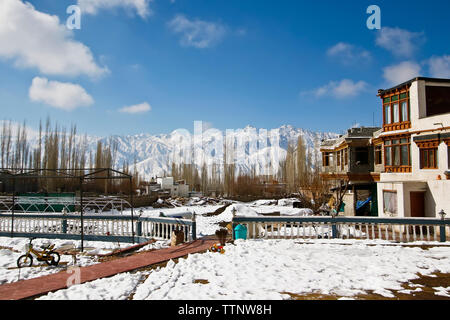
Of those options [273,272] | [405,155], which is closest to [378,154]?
[405,155]

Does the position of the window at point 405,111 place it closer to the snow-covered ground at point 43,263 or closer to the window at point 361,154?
the window at point 361,154

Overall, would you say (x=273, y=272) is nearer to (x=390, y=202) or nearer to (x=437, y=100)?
(x=390, y=202)

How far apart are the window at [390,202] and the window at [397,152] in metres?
1.83

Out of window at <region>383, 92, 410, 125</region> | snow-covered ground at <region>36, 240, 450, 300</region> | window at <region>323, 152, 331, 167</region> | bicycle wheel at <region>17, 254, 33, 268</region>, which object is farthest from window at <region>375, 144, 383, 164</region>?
bicycle wheel at <region>17, 254, 33, 268</region>

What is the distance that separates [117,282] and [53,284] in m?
1.31

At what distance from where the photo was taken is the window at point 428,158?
14216mm

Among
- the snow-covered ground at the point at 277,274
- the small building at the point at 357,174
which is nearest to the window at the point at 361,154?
the small building at the point at 357,174

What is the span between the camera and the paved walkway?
17.4 ft

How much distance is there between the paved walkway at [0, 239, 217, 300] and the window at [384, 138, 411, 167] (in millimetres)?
13167

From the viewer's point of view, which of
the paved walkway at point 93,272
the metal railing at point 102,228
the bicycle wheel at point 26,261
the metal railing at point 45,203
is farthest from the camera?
the metal railing at point 45,203

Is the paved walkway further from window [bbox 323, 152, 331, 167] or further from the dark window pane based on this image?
window [bbox 323, 152, 331, 167]
